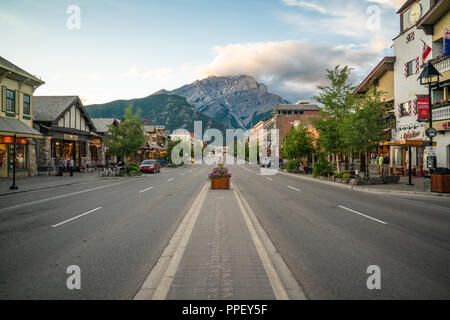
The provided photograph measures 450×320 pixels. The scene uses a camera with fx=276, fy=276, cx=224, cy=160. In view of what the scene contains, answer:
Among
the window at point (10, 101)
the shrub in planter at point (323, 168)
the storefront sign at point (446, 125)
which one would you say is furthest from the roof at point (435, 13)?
the window at point (10, 101)

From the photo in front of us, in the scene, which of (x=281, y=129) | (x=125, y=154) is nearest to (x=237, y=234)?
(x=125, y=154)

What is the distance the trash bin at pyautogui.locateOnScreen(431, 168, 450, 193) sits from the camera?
15836 mm

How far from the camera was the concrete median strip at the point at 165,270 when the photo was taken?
380 cm

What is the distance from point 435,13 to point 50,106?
1579 inches

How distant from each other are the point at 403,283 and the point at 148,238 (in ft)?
17.4

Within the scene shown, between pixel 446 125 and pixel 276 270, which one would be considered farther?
pixel 446 125

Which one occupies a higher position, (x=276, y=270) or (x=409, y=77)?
(x=409, y=77)

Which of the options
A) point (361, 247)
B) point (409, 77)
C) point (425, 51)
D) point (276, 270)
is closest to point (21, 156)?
point (276, 270)

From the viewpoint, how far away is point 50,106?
3291 centimetres

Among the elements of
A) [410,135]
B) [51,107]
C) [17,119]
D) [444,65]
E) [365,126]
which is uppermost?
[444,65]

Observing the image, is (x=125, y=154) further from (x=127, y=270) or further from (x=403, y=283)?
(x=403, y=283)

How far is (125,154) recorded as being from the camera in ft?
106

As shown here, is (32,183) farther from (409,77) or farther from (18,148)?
(409,77)

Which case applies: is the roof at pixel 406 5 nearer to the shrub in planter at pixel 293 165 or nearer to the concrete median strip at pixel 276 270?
the shrub in planter at pixel 293 165
